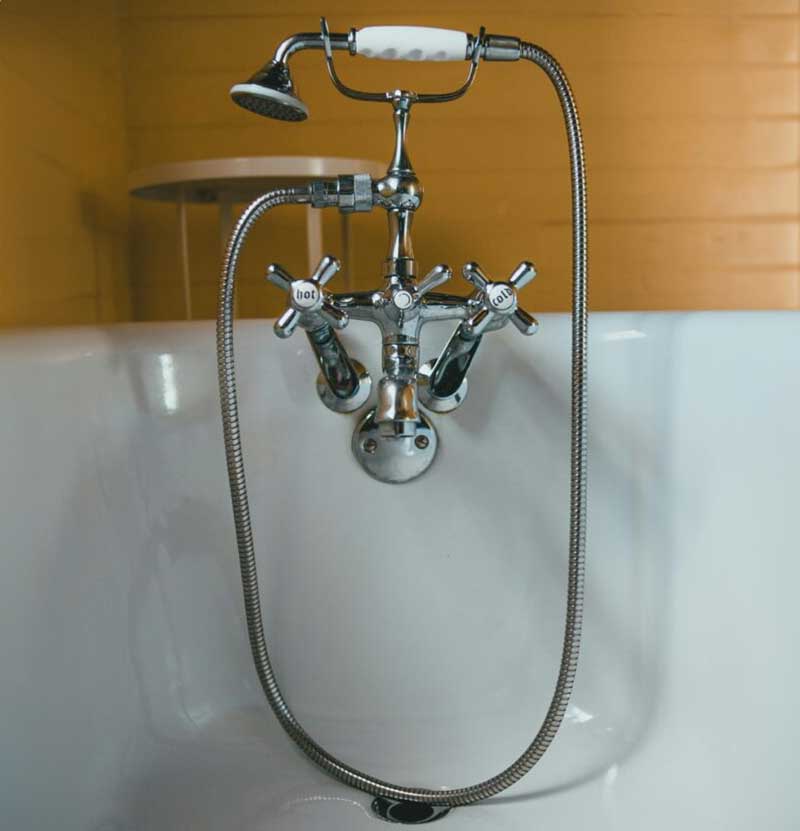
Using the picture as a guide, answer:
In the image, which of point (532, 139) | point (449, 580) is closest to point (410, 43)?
point (449, 580)

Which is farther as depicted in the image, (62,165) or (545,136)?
(545,136)

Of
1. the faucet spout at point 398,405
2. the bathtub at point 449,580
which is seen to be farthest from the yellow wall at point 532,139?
the faucet spout at point 398,405

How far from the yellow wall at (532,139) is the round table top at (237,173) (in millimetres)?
346

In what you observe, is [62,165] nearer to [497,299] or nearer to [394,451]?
[394,451]

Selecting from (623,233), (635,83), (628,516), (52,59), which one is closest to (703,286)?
(623,233)

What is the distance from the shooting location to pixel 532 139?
2.01 meters

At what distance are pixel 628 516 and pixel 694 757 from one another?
241 mm

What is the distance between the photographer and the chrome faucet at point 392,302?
0.78 m

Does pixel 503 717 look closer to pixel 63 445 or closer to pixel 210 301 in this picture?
pixel 63 445

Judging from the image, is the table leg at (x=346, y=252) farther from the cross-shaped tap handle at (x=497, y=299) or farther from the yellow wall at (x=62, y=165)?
the cross-shaped tap handle at (x=497, y=299)

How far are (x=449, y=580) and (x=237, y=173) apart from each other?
0.72 m

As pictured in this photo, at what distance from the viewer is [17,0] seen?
1.29m

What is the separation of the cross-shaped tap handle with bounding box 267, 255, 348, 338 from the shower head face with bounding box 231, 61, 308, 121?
128mm

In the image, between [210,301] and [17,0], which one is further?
[210,301]
